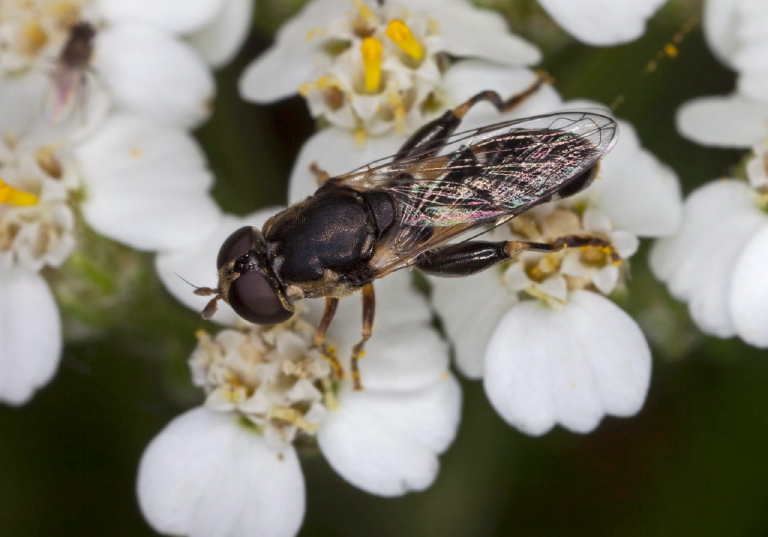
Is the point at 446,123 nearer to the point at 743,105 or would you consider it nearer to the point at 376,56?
the point at 376,56

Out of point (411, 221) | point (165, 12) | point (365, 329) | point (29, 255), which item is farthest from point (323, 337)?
point (165, 12)

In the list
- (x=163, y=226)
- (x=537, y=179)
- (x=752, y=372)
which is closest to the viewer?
(x=537, y=179)

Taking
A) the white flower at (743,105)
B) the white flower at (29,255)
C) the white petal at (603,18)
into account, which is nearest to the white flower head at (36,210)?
the white flower at (29,255)

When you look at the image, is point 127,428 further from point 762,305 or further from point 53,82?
point 762,305


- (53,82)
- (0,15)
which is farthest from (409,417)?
(0,15)

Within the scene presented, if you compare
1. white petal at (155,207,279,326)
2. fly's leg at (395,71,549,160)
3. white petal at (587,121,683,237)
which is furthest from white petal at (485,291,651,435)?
white petal at (155,207,279,326)

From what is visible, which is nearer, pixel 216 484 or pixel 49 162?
pixel 216 484

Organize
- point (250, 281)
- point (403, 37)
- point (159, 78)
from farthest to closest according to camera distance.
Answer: point (159, 78) < point (403, 37) < point (250, 281)

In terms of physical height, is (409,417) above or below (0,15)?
below
